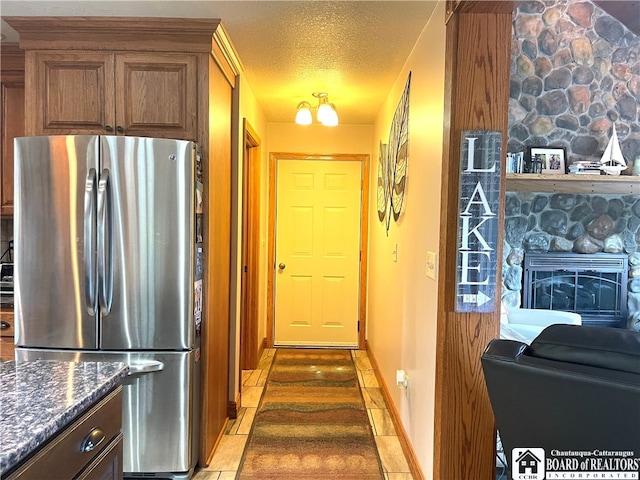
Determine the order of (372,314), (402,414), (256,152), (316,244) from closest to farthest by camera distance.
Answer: (402,414)
(256,152)
(372,314)
(316,244)

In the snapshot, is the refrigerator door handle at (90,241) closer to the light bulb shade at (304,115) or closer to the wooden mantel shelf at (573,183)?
the light bulb shade at (304,115)

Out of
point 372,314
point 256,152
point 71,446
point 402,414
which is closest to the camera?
point 71,446

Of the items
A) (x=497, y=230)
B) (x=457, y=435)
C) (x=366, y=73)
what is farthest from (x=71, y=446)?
(x=366, y=73)

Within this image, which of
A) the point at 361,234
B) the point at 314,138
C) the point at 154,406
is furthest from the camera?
the point at 361,234

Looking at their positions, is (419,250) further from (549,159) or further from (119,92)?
(119,92)

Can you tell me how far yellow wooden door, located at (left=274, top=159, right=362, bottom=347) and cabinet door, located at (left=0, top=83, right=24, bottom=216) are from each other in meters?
2.35

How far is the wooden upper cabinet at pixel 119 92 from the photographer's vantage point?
7.21 feet

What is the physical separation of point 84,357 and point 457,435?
1773 millimetres

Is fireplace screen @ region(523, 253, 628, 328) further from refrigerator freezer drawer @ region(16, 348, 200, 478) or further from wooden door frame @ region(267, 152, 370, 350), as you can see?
refrigerator freezer drawer @ region(16, 348, 200, 478)

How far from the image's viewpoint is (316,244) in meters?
4.58

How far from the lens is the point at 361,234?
180 inches

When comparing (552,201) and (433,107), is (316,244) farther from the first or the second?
(433,107)

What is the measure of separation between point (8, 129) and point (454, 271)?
2.84 metres

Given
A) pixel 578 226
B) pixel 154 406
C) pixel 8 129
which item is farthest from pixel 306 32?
pixel 578 226
